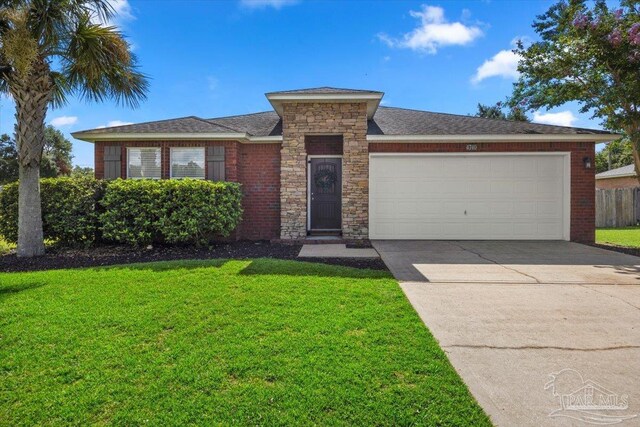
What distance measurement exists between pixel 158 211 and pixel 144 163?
8.45ft

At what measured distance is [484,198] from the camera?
10.2m

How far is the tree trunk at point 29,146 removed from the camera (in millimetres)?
7566

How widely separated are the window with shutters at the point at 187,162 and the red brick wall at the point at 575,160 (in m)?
4.86

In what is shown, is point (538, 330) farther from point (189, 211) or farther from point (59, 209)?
point (59, 209)

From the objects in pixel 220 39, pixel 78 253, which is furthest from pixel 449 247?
pixel 220 39

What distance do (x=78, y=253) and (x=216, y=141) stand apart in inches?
169

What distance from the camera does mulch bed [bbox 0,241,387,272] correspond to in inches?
270

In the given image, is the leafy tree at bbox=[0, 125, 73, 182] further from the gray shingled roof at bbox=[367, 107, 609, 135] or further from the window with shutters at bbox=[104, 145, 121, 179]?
the gray shingled roof at bbox=[367, 107, 609, 135]

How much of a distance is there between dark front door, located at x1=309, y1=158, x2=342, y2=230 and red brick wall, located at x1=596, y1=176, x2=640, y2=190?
68.5ft

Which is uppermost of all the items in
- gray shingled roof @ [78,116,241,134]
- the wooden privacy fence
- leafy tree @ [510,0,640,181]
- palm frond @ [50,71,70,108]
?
leafy tree @ [510,0,640,181]

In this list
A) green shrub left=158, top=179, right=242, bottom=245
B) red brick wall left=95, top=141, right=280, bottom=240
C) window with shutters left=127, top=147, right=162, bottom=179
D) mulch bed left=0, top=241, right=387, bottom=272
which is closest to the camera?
mulch bed left=0, top=241, right=387, bottom=272

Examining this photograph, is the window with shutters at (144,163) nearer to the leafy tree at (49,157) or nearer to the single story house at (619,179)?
the leafy tree at (49,157)

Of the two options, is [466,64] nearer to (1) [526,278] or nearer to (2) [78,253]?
(1) [526,278]
